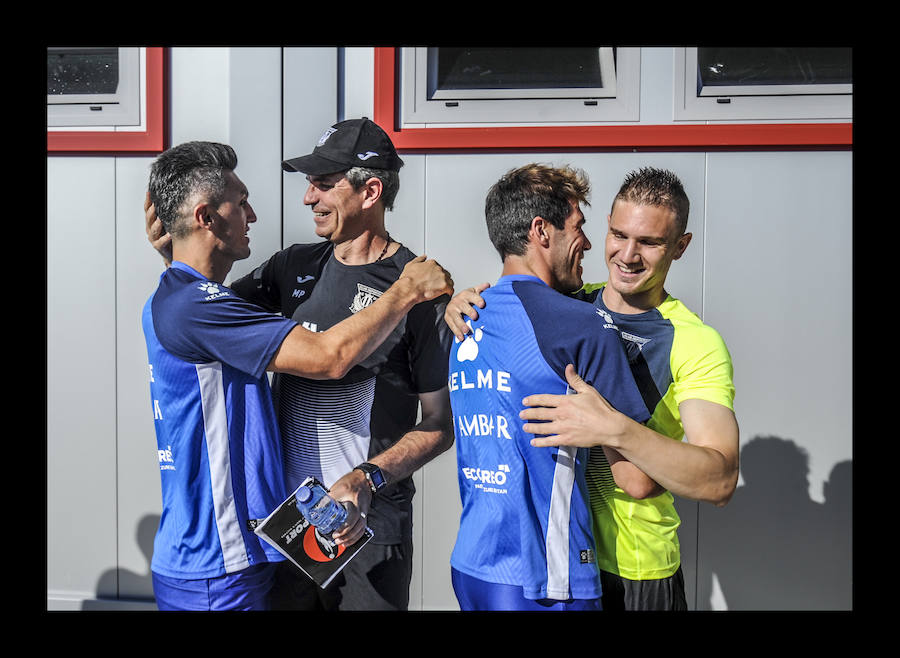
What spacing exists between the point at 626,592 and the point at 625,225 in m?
1.07

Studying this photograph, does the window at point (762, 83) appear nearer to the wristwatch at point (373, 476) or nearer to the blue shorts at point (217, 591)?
the wristwatch at point (373, 476)

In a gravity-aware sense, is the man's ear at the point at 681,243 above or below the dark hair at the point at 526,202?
below

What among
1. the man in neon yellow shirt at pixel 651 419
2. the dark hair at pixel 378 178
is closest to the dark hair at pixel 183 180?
the dark hair at pixel 378 178

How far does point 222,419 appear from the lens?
2.12 meters

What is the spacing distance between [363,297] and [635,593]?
125cm

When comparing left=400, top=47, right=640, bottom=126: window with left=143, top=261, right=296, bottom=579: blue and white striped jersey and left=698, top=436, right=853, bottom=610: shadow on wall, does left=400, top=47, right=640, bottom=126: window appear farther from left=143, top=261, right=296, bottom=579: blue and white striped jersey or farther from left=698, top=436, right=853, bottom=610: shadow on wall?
left=698, top=436, right=853, bottom=610: shadow on wall

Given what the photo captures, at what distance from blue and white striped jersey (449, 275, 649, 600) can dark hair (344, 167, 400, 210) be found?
0.75 metres

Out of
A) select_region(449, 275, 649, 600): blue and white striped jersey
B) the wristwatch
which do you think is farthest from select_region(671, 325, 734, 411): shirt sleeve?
the wristwatch

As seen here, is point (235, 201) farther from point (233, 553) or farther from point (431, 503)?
point (431, 503)

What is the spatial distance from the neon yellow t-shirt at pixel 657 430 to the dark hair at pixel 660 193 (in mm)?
343

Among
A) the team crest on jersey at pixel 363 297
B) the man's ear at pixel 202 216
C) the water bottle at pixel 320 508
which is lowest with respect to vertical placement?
the water bottle at pixel 320 508

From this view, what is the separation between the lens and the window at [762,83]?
2.90 m

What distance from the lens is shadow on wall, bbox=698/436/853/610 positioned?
3.01 m
